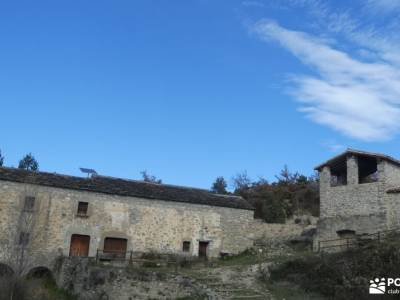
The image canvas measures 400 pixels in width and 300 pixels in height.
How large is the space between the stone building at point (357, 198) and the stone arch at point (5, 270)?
53.8 feet

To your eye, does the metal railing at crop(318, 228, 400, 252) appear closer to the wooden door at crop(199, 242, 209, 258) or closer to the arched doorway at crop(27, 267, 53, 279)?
the wooden door at crop(199, 242, 209, 258)

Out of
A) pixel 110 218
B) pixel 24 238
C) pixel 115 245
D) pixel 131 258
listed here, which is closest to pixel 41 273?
pixel 24 238

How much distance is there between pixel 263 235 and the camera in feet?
116

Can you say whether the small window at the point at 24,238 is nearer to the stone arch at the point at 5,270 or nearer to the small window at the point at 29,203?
the stone arch at the point at 5,270

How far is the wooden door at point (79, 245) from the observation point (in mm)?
28078

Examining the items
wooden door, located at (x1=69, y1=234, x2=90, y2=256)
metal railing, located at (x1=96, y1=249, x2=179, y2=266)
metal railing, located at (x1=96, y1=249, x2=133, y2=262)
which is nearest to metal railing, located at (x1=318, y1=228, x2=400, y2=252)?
metal railing, located at (x1=96, y1=249, x2=179, y2=266)

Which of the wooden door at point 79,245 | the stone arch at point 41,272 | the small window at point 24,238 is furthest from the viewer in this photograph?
the wooden door at point 79,245

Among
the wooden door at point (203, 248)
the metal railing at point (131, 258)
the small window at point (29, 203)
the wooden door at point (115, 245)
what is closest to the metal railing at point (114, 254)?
the metal railing at point (131, 258)

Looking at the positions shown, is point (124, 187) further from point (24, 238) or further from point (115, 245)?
point (24, 238)

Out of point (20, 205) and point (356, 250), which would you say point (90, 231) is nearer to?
point (20, 205)

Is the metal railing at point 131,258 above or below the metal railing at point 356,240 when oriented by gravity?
below

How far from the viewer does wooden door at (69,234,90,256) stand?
92.1 ft

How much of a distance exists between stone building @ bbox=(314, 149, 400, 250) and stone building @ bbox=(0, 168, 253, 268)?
6.02 m

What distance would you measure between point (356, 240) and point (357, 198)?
2.88m
